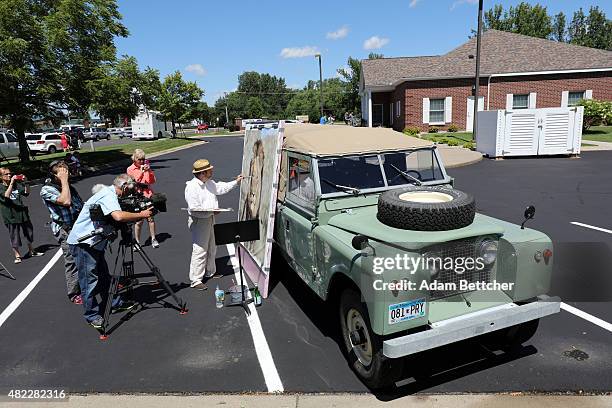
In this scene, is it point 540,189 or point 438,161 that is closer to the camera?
point 438,161

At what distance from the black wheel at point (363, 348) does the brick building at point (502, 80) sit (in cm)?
2885

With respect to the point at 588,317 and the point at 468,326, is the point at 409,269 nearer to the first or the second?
the point at 468,326

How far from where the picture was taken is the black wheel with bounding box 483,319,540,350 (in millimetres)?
4230

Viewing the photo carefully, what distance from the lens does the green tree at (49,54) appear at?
17.1m

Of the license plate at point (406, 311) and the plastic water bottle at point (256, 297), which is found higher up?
the license plate at point (406, 311)

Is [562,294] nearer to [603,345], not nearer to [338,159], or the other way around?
[603,345]

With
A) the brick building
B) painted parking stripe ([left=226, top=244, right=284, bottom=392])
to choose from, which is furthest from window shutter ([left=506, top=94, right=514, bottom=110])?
painted parking stripe ([left=226, top=244, right=284, bottom=392])

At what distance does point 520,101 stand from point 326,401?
32197 millimetres

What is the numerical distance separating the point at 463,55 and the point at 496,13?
113 ft

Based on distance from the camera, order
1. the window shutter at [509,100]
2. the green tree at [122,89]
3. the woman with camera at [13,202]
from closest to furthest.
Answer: the woman with camera at [13,202]
the green tree at [122,89]
the window shutter at [509,100]

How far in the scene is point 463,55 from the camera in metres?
32.2

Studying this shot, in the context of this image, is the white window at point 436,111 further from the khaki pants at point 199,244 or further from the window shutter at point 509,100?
the khaki pants at point 199,244

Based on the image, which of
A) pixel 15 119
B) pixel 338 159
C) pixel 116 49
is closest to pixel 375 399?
pixel 338 159

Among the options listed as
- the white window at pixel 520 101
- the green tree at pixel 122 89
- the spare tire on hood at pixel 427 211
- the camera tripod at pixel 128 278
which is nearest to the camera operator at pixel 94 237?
the camera tripod at pixel 128 278
